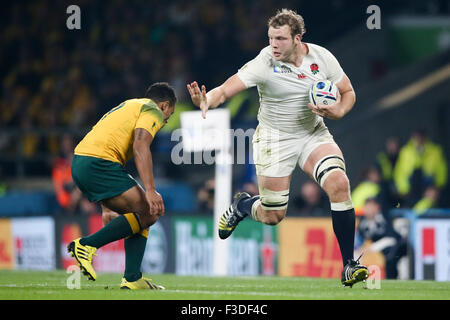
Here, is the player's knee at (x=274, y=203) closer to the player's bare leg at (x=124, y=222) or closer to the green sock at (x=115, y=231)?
the player's bare leg at (x=124, y=222)

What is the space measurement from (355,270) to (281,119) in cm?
179

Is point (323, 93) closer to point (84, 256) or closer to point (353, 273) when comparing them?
point (353, 273)

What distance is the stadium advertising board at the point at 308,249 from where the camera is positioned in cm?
1418

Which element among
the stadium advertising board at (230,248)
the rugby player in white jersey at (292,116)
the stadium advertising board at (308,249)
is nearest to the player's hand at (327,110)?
the rugby player in white jersey at (292,116)

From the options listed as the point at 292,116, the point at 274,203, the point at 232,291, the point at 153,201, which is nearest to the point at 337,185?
the point at 292,116

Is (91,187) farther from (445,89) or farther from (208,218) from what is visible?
(445,89)

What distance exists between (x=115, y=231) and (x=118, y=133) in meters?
0.88

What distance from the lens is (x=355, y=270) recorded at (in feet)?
28.3

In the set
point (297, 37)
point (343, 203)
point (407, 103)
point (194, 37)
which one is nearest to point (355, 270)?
point (343, 203)

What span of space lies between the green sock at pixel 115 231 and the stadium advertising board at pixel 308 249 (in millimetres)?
5931

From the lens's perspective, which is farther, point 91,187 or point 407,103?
point 407,103

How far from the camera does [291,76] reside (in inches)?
366

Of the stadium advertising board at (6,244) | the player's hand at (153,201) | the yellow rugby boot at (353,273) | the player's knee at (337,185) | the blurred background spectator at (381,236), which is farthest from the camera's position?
the stadium advertising board at (6,244)

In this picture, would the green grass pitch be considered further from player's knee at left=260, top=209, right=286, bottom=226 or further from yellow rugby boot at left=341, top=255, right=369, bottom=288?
player's knee at left=260, top=209, right=286, bottom=226
